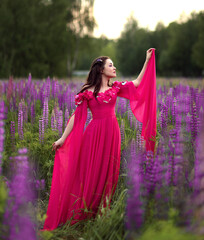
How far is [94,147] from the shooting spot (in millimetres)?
3109

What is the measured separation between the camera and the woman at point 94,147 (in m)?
3.06

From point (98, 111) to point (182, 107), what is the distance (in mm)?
1173

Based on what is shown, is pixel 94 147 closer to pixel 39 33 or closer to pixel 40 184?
pixel 40 184

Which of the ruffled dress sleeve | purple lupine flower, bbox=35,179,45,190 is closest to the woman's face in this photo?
the ruffled dress sleeve

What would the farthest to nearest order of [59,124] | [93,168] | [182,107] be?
[59,124]
[182,107]
[93,168]

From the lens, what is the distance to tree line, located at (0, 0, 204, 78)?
20.1 m

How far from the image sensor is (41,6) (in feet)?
75.9

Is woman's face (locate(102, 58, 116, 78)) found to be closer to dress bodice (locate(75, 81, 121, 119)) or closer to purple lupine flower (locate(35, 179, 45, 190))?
dress bodice (locate(75, 81, 121, 119))

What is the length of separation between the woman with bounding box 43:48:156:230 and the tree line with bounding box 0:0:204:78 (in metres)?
12.5

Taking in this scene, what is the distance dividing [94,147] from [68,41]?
2568 centimetres

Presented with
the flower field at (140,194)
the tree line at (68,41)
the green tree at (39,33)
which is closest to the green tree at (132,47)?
the tree line at (68,41)

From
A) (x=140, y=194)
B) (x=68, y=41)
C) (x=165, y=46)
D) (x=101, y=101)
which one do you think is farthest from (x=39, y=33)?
(x=165, y=46)

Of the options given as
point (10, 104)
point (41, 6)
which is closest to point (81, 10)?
point (41, 6)

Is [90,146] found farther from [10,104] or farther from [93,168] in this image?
[10,104]
